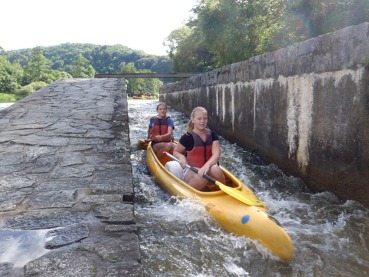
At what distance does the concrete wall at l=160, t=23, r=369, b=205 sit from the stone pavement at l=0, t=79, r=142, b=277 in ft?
8.23

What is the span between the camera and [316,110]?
4531 millimetres

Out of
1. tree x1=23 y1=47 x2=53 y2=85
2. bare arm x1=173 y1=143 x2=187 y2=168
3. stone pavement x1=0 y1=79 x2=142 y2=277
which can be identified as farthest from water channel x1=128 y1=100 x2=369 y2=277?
tree x1=23 y1=47 x2=53 y2=85

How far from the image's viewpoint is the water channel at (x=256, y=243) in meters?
2.87

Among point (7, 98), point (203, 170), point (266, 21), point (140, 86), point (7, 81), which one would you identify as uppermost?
point (266, 21)

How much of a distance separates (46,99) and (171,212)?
5.23 m

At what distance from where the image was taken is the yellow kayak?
2.93 meters

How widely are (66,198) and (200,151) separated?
2056 millimetres

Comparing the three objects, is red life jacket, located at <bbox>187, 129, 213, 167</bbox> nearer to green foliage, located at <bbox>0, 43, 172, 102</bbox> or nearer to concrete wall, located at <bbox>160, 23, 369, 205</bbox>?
concrete wall, located at <bbox>160, 23, 369, 205</bbox>

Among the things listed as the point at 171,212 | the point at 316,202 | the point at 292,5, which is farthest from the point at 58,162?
the point at 292,5

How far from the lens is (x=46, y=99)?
7863 millimetres

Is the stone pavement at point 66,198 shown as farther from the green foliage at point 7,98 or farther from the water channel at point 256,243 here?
the green foliage at point 7,98

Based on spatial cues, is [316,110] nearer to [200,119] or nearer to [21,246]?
[200,119]

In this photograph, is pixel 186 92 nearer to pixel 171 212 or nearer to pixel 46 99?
pixel 46 99

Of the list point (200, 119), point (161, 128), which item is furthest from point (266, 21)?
point (200, 119)
